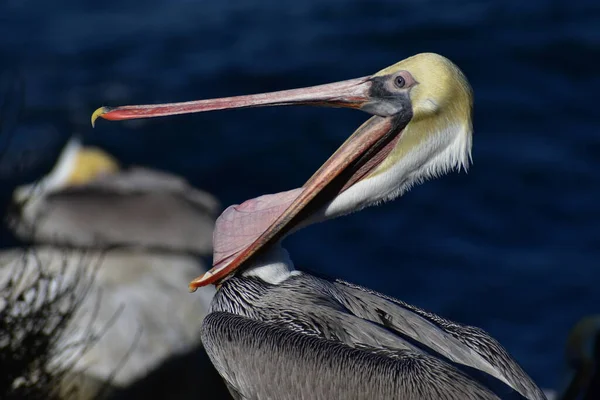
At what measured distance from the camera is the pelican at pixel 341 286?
4.24m

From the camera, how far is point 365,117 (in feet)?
38.3

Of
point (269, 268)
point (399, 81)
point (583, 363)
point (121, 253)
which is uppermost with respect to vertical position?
point (399, 81)

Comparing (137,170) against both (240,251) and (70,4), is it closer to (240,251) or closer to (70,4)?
(70,4)

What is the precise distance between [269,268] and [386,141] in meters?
0.77

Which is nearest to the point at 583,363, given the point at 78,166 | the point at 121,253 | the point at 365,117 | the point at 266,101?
the point at 121,253

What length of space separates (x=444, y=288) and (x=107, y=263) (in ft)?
11.2

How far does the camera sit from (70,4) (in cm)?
1362

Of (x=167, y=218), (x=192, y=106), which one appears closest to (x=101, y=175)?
(x=167, y=218)

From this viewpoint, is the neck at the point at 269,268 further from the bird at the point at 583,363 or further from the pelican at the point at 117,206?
the pelican at the point at 117,206

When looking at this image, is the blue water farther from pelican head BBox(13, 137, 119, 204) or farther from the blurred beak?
the blurred beak

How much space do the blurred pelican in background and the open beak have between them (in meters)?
1.47

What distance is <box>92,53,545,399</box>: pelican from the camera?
4242 mm

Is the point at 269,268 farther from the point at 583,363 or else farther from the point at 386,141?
the point at 583,363

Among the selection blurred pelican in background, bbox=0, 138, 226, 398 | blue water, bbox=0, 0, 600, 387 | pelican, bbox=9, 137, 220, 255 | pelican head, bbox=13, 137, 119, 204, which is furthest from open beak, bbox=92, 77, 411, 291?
pelican head, bbox=13, 137, 119, 204
